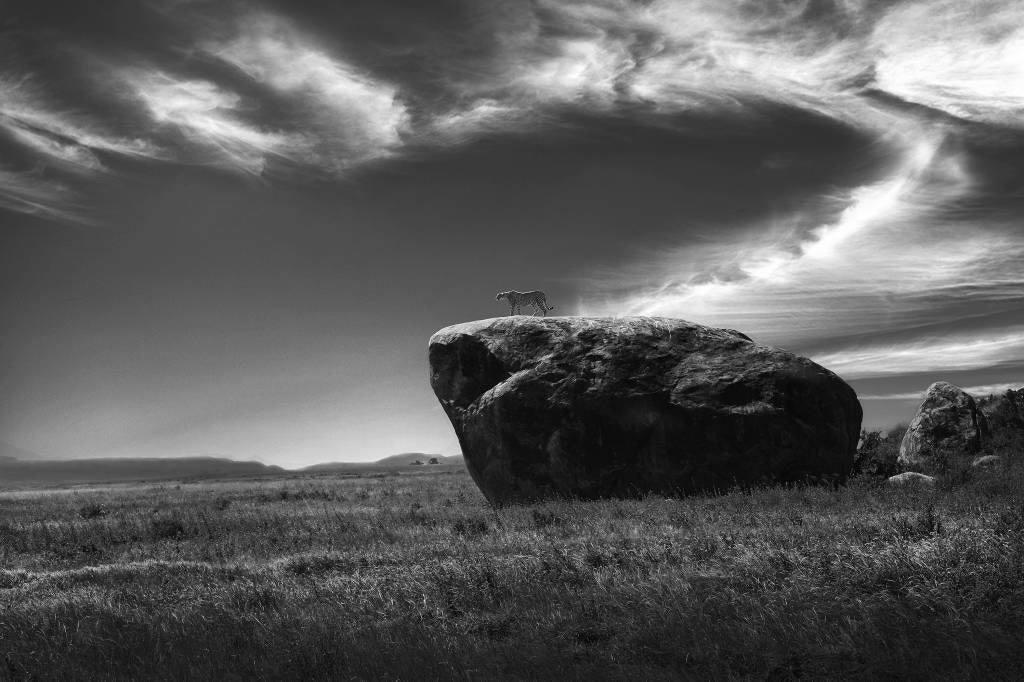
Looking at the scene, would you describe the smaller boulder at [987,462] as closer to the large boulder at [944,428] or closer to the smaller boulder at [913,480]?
the large boulder at [944,428]

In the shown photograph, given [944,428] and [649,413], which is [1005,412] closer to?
[944,428]

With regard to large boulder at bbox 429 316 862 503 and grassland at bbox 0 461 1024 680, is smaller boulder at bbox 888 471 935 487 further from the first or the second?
grassland at bbox 0 461 1024 680

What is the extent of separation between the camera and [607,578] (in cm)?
899

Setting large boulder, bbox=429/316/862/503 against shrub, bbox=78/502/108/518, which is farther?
shrub, bbox=78/502/108/518

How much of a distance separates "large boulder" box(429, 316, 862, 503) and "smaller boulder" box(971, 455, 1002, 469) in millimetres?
3551

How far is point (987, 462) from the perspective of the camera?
70.4 feet

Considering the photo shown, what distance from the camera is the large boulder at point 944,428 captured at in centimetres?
2473

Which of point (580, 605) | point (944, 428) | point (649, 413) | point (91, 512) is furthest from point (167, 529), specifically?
point (944, 428)

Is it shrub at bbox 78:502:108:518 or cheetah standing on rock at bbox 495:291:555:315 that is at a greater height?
cheetah standing on rock at bbox 495:291:555:315

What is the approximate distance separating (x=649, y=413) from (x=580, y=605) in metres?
12.4

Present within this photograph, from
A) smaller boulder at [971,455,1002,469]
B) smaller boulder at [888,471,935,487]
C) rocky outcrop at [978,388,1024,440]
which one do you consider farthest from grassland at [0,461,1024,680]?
rocky outcrop at [978,388,1024,440]

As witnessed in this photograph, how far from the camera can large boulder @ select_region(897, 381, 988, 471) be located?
2473 cm

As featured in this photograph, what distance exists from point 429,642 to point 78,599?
17.6 feet

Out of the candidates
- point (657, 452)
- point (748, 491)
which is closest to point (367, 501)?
point (657, 452)
